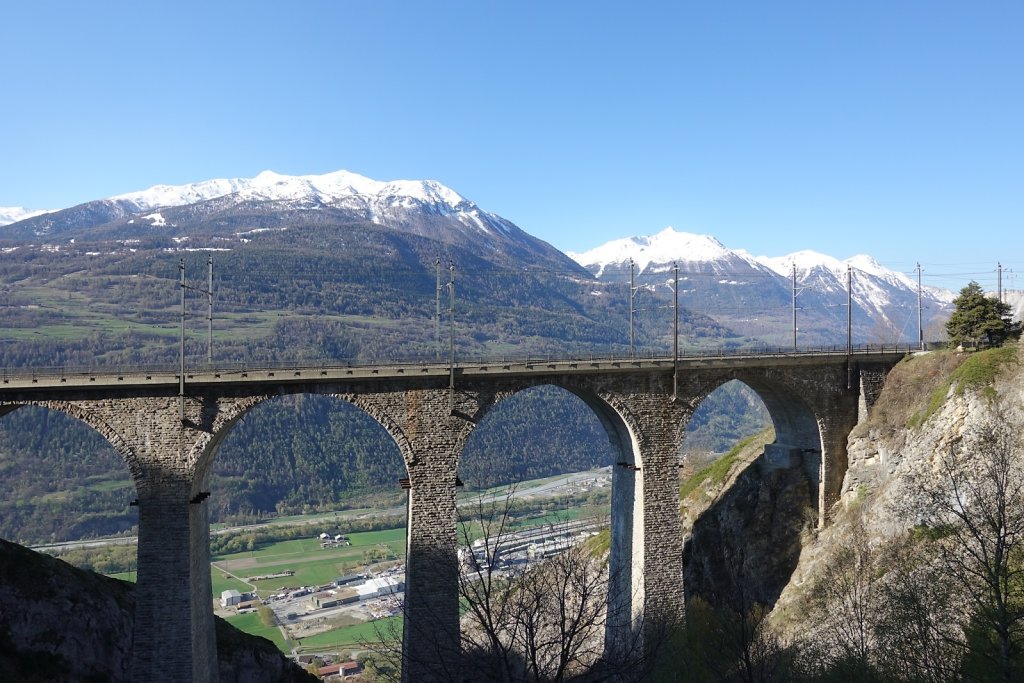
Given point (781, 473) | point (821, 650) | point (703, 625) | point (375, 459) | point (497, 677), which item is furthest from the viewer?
point (375, 459)

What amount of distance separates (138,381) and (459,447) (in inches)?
622

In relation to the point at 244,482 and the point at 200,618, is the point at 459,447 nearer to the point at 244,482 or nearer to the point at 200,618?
the point at 200,618

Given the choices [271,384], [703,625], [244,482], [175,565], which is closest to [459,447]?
[271,384]

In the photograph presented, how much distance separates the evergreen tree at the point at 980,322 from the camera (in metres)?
49.2

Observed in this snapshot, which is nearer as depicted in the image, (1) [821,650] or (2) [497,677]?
(2) [497,677]

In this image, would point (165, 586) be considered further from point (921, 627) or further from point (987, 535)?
point (987, 535)

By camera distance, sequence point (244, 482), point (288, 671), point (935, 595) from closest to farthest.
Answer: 1. point (935, 595)
2. point (288, 671)
3. point (244, 482)

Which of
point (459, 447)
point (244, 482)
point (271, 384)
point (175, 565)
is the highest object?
point (271, 384)

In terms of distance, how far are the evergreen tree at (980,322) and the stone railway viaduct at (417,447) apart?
41.8ft

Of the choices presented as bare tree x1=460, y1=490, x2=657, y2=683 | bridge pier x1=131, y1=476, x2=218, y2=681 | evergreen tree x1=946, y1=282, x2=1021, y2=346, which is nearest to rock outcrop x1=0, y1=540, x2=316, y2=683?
bridge pier x1=131, y1=476, x2=218, y2=681

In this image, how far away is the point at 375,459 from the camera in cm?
15412

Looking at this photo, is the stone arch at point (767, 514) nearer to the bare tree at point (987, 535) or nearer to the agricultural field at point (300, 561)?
the bare tree at point (987, 535)

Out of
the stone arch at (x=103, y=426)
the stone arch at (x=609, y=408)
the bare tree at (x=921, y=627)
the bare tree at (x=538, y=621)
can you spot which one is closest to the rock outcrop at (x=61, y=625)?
the stone arch at (x=103, y=426)

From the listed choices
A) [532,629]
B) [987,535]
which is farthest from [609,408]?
[532,629]
